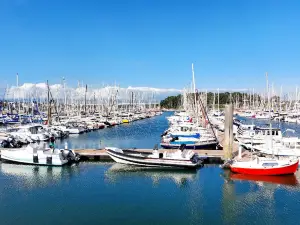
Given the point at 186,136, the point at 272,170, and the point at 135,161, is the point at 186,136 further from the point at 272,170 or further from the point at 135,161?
the point at 272,170

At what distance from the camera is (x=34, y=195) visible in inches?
1048

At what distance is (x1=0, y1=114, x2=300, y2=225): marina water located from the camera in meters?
22.0

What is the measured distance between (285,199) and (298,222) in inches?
165

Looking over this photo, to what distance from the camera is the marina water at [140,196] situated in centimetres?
2195

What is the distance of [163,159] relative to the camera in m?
33.8

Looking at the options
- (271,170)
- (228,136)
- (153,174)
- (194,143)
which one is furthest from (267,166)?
(194,143)

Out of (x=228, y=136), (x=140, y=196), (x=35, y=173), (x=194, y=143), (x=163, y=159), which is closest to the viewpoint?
(x=140, y=196)

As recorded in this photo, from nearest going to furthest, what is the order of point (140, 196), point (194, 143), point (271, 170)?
1. point (140, 196)
2. point (271, 170)
3. point (194, 143)

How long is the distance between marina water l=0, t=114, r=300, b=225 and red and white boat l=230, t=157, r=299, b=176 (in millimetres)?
646

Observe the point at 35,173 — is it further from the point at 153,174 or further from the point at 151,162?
the point at 153,174

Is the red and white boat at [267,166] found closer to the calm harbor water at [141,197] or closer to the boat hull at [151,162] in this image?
the calm harbor water at [141,197]

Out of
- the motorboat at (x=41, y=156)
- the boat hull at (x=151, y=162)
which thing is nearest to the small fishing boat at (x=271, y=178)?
the boat hull at (x=151, y=162)

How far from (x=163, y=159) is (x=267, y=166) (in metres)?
9.93

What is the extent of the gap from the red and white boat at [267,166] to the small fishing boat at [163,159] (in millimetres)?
4478
